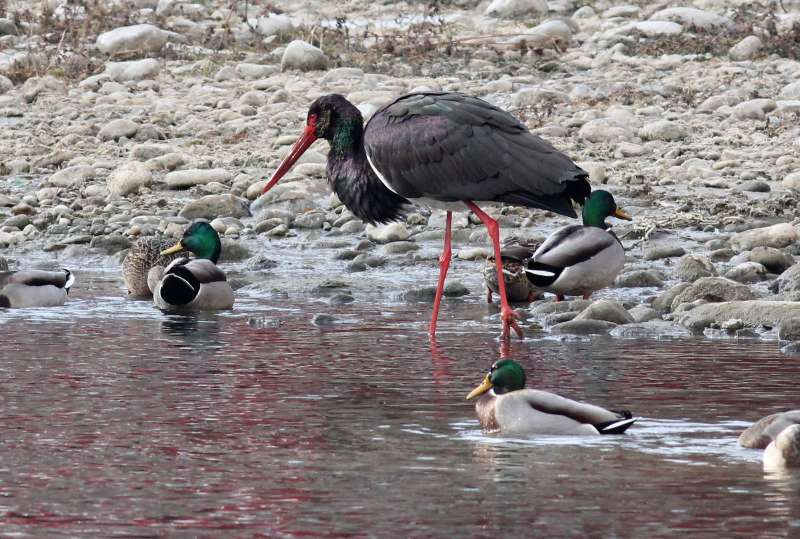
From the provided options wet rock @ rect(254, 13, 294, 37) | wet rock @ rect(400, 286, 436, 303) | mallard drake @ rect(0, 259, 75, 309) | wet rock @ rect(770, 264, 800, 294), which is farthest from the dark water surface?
wet rock @ rect(254, 13, 294, 37)

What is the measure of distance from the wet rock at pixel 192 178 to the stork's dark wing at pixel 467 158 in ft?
16.0

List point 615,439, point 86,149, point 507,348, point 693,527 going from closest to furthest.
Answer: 1. point 693,527
2. point 615,439
3. point 507,348
4. point 86,149

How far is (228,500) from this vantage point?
568 cm

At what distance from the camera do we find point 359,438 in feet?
22.2

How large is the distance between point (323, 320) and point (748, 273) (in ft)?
9.99

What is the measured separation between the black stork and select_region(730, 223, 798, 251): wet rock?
239 centimetres

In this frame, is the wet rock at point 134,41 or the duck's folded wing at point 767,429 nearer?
the duck's folded wing at point 767,429

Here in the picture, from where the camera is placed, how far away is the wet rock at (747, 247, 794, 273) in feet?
38.5

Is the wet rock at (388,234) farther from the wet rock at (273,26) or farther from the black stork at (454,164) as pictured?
the wet rock at (273,26)

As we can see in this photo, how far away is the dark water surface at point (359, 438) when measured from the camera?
214 inches

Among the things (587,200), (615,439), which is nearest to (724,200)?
(587,200)

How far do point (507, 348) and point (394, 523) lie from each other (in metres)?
4.07

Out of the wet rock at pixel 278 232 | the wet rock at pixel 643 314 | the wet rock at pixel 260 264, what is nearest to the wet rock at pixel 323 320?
the wet rock at pixel 643 314

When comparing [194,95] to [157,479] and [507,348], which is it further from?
[157,479]
